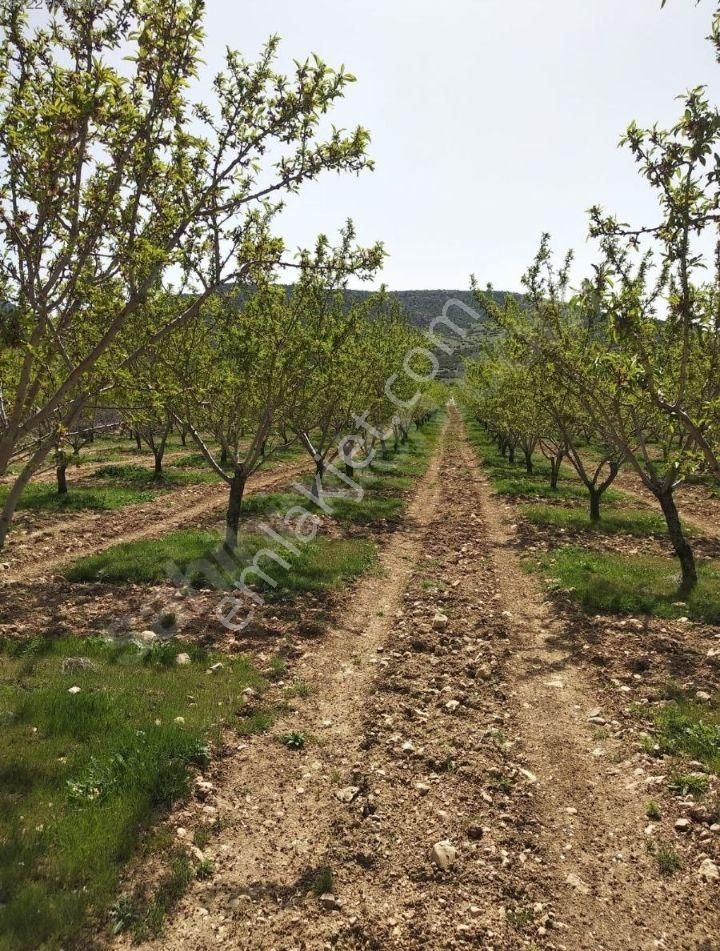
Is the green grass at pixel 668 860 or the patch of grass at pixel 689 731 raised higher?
the patch of grass at pixel 689 731

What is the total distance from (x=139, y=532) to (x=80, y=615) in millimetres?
8023

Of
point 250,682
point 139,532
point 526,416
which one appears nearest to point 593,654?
point 250,682

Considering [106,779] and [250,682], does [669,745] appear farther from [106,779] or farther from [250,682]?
[106,779]

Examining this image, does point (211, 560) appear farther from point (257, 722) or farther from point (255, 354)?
point (257, 722)

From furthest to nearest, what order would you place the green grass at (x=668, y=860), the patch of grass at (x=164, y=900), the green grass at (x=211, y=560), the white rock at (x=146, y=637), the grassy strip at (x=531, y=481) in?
the grassy strip at (x=531, y=481)
the green grass at (x=211, y=560)
the white rock at (x=146, y=637)
the green grass at (x=668, y=860)
the patch of grass at (x=164, y=900)

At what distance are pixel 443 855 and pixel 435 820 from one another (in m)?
0.61

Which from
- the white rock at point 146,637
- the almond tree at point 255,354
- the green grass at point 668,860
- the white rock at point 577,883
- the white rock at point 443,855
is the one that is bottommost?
the white rock at point 443,855

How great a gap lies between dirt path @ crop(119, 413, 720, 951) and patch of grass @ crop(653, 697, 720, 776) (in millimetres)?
790

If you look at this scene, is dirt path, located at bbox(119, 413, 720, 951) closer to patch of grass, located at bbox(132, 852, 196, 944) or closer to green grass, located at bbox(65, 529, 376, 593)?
patch of grass, located at bbox(132, 852, 196, 944)

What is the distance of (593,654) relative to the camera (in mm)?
11117

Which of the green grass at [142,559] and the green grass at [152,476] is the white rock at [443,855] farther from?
the green grass at [152,476]

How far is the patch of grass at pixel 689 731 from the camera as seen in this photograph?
7809 mm

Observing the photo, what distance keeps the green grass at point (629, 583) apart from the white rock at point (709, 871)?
24.4 feet

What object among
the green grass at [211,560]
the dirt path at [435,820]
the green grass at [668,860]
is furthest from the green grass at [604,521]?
the green grass at [668,860]
